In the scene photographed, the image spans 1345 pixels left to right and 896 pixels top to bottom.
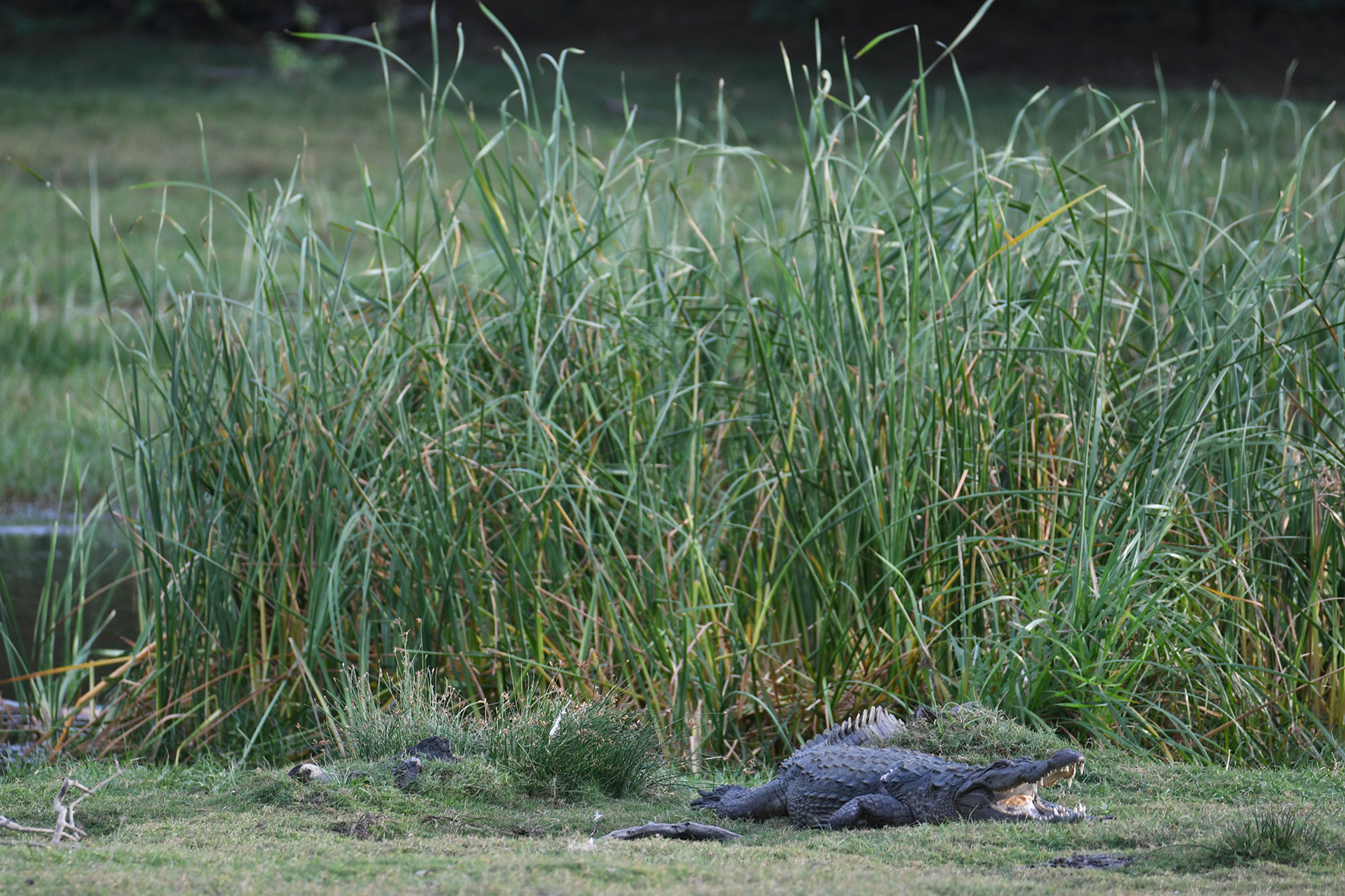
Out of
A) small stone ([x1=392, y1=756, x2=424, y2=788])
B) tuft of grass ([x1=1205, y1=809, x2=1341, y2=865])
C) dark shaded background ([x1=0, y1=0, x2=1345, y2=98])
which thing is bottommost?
small stone ([x1=392, y1=756, x2=424, y2=788])

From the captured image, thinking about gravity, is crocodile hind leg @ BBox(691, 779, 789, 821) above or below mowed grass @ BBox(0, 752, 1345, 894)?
below

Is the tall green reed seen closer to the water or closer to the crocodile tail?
the crocodile tail

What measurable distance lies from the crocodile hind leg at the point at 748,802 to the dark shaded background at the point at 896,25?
18256 millimetres

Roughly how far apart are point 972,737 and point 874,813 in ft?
1.06

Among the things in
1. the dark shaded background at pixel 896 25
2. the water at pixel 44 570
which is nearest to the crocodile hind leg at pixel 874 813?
the water at pixel 44 570

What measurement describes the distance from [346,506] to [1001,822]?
175cm

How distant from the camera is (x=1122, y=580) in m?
2.81

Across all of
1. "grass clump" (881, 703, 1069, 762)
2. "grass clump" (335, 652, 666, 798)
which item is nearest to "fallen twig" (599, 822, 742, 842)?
"grass clump" (335, 652, 666, 798)

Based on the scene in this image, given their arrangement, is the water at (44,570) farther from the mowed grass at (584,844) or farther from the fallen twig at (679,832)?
the fallen twig at (679,832)

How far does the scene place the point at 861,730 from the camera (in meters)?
2.67

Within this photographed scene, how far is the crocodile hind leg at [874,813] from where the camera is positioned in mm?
2334

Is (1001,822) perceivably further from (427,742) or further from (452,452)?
(452,452)

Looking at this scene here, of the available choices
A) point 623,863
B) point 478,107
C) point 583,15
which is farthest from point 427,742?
point 583,15

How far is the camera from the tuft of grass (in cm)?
191
